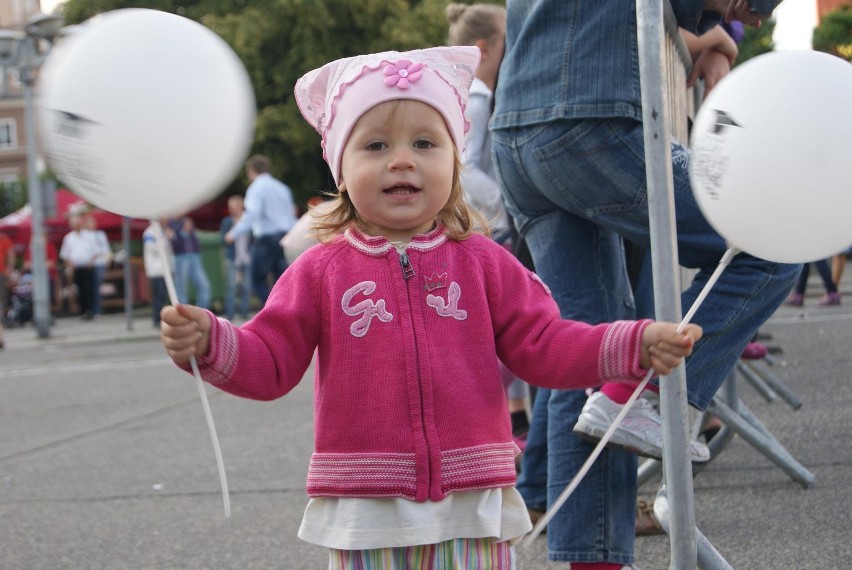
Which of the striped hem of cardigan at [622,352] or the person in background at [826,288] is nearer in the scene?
the striped hem of cardigan at [622,352]

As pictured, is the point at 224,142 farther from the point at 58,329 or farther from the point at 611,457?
the point at 58,329

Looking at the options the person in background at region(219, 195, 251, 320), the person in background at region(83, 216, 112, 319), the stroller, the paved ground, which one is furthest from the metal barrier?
the stroller

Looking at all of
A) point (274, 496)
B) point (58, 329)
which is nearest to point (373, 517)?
point (274, 496)

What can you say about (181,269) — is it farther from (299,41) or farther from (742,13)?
(742,13)

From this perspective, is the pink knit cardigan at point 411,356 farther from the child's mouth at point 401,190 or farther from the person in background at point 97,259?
the person in background at point 97,259

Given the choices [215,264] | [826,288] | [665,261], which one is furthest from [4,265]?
[665,261]

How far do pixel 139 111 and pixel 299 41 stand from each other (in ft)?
77.4

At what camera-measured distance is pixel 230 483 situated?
14.7ft

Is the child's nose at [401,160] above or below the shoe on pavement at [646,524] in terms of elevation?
above

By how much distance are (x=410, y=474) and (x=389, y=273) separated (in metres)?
0.41

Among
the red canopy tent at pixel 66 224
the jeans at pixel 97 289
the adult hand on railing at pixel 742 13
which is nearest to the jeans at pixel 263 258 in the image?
the jeans at pixel 97 289

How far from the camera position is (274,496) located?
4.18 metres

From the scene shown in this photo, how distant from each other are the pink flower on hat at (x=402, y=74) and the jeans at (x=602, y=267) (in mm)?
495

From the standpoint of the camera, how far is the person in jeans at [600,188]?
2.54 m
